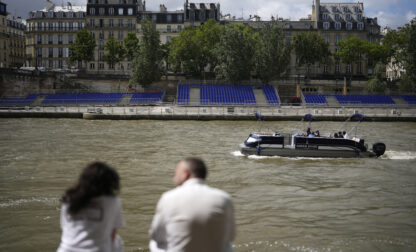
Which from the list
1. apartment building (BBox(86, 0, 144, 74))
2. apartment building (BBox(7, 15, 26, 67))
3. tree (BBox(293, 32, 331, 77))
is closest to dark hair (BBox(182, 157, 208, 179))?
tree (BBox(293, 32, 331, 77))

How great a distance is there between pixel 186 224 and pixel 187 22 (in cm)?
8631

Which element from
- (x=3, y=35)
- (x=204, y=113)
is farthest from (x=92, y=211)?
(x=3, y=35)

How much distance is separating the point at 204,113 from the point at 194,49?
21922mm

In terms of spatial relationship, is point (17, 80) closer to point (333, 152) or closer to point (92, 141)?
point (92, 141)

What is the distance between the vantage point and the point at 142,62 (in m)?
65.4

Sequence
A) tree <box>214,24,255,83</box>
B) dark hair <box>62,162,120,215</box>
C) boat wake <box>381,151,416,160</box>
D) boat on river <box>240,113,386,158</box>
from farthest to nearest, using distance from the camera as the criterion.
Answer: tree <box>214,24,255,83</box>, boat wake <box>381,151,416,160</box>, boat on river <box>240,113,386,158</box>, dark hair <box>62,162,120,215</box>

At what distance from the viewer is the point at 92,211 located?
4891 mm

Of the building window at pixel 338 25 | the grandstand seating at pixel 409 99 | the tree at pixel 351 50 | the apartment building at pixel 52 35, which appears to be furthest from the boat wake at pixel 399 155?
the apartment building at pixel 52 35

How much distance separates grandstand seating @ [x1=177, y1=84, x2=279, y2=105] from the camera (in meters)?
61.5

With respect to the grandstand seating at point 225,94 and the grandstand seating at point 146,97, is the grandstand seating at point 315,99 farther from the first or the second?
the grandstand seating at point 146,97

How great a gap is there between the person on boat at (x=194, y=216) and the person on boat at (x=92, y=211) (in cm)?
51

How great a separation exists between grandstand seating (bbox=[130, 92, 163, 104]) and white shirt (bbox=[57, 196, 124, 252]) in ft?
185

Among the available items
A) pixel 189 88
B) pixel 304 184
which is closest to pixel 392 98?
pixel 189 88

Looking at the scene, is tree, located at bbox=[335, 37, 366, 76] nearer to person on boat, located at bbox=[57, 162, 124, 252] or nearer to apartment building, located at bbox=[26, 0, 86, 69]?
apartment building, located at bbox=[26, 0, 86, 69]
